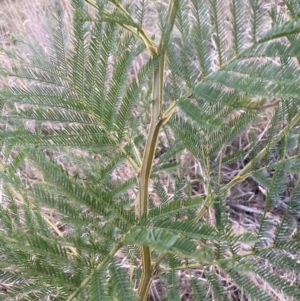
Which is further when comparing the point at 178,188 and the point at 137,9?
the point at 178,188

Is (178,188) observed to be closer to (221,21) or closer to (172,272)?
(172,272)

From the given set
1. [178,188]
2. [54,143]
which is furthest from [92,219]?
[178,188]

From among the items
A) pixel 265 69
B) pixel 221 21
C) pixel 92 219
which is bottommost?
pixel 92 219

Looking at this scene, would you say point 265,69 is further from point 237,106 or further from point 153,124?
point 153,124

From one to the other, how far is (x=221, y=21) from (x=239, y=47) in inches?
2.2

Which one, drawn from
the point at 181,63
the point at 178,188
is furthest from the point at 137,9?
the point at 178,188

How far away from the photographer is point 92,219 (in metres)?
0.54

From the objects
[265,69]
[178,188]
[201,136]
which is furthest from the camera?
[178,188]

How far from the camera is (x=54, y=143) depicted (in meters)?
0.60

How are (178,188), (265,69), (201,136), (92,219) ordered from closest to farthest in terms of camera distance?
(265,69) → (92,219) → (201,136) → (178,188)

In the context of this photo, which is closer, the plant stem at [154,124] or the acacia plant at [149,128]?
the acacia plant at [149,128]

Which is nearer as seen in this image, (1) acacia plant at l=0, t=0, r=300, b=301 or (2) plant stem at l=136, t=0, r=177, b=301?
(1) acacia plant at l=0, t=0, r=300, b=301

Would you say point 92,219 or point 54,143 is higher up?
point 54,143

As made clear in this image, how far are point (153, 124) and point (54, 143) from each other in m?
0.14
